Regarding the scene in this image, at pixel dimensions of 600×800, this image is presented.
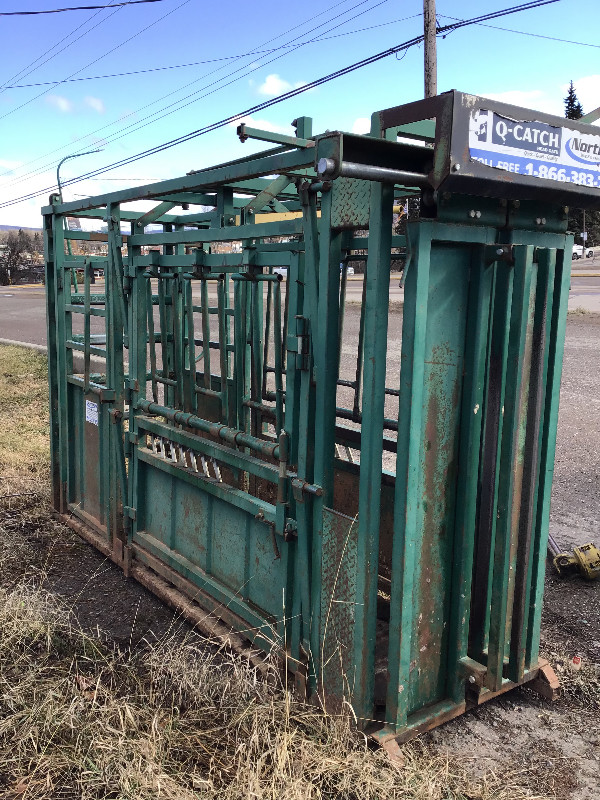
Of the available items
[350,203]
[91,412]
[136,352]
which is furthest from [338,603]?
[91,412]

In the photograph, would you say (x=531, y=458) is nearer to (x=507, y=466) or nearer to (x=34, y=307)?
(x=507, y=466)

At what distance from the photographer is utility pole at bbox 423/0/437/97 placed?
14430 mm

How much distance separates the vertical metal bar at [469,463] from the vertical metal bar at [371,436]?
38cm

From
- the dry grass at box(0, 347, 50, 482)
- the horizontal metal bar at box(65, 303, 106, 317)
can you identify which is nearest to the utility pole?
the dry grass at box(0, 347, 50, 482)

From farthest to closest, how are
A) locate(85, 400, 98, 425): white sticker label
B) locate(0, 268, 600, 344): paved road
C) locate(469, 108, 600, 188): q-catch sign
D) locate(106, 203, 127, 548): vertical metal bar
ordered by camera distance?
locate(0, 268, 600, 344): paved road, locate(85, 400, 98, 425): white sticker label, locate(106, 203, 127, 548): vertical metal bar, locate(469, 108, 600, 188): q-catch sign

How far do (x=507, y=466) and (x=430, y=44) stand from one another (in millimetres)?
13866

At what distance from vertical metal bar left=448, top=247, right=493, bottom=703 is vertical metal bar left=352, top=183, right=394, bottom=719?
380 millimetres

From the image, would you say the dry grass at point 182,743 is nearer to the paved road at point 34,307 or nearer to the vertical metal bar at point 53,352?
the vertical metal bar at point 53,352

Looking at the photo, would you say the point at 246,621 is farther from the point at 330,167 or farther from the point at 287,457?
the point at 330,167

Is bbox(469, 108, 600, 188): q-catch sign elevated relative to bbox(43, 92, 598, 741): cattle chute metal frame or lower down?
elevated

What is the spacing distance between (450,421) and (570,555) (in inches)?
98.9

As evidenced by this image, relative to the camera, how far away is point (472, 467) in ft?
9.65

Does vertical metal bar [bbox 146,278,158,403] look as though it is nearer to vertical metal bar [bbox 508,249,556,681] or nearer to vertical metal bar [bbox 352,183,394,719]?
vertical metal bar [bbox 352,183,394,719]

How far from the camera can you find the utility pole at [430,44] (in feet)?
47.3
